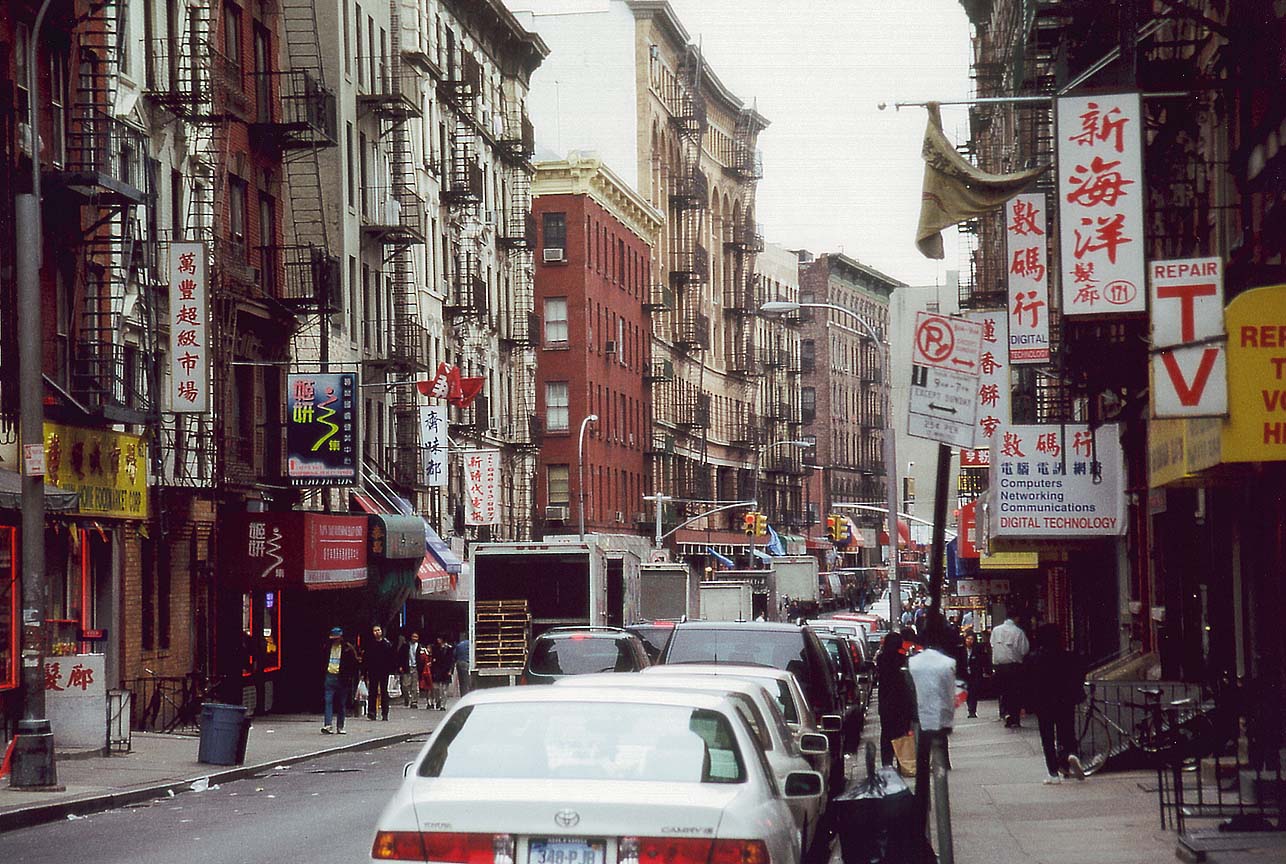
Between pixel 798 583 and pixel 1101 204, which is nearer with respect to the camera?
pixel 1101 204

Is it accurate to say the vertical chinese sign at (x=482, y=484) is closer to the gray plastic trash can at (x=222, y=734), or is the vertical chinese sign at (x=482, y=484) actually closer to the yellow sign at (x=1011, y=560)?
the yellow sign at (x=1011, y=560)

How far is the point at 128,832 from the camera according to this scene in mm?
19094

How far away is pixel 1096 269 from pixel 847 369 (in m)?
130

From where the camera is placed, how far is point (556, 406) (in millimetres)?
84125

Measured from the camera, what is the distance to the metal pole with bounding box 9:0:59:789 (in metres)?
22.0

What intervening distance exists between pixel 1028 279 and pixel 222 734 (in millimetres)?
12544

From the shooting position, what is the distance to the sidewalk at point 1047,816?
1560 cm

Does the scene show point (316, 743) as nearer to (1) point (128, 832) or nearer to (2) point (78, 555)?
(2) point (78, 555)

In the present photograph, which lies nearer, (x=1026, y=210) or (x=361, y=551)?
(x=1026, y=210)

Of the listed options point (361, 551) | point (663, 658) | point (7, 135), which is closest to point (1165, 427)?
point (663, 658)

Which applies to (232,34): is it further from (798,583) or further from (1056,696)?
(798,583)

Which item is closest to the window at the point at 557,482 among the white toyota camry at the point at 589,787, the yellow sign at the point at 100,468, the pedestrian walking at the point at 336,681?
the pedestrian walking at the point at 336,681

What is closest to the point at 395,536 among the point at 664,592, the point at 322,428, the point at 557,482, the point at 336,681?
the point at 322,428

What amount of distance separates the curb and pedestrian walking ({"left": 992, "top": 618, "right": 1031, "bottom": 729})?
35.4 feet
